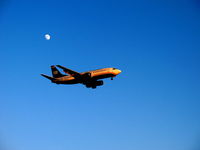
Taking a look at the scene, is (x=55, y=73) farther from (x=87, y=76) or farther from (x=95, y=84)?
(x=87, y=76)

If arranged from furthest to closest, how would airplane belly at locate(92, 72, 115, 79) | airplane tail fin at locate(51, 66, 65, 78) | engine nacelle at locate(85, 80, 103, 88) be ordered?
airplane tail fin at locate(51, 66, 65, 78), engine nacelle at locate(85, 80, 103, 88), airplane belly at locate(92, 72, 115, 79)

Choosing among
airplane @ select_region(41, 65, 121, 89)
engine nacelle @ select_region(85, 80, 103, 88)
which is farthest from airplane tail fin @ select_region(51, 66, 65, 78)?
engine nacelle @ select_region(85, 80, 103, 88)

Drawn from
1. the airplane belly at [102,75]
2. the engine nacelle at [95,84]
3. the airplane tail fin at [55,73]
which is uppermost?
the airplane tail fin at [55,73]

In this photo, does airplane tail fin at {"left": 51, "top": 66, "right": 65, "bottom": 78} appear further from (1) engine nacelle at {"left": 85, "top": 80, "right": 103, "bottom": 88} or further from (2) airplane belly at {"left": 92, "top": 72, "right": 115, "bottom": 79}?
(2) airplane belly at {"left": 92, "top": 72, "right": 115, "bottom": 79}

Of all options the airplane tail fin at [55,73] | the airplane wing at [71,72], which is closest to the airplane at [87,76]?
the airplane wing at [71,72]

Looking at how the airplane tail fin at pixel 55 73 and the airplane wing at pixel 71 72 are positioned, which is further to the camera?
the airplane tail fin at pixel 55 73

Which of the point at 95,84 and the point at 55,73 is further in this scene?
the point at 55,73

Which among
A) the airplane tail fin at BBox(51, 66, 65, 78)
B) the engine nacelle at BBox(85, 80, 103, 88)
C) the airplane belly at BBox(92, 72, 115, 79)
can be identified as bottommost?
the airplane belly at BBox(92, 72, 115, 79)

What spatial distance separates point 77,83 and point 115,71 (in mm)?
11561

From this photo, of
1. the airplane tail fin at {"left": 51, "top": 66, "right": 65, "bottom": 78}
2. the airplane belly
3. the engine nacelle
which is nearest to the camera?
the airplane belly

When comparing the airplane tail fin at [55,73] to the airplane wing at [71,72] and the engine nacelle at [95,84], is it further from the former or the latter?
the airplane wing at [71,72]

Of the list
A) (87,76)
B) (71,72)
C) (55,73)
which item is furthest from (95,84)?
(55,73)

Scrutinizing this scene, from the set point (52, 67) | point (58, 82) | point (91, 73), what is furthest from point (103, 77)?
point (52, 67)

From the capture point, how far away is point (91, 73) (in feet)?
211
